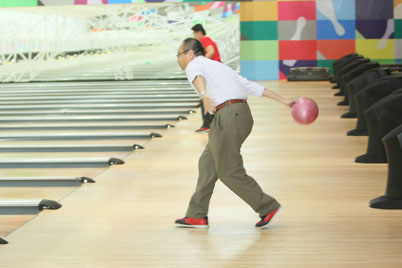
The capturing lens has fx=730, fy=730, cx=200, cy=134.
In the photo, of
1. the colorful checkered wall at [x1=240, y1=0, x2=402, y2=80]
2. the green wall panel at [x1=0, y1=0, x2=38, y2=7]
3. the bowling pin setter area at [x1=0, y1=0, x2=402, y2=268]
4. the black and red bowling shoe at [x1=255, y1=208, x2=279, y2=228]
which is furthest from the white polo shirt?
the green wall panel at [x1=0, y1=0, x2=38, y2=7]

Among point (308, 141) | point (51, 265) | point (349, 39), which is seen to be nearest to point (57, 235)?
point (51, 265)

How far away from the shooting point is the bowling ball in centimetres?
370

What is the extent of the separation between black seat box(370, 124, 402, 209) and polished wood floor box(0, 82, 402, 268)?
0.28 feet

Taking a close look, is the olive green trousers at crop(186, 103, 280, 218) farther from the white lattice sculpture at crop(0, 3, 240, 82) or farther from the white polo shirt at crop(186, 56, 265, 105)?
the white lattice sculpture at crop(0, 3, 240, 82)

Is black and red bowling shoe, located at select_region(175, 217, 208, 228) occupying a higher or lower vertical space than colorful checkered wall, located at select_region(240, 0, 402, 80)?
lower

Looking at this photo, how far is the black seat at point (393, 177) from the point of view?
429 cm

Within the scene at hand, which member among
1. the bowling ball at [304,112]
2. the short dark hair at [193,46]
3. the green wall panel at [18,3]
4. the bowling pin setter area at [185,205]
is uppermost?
the green wall panel at [18,3]

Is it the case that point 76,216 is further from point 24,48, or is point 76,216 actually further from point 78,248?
point 24,48

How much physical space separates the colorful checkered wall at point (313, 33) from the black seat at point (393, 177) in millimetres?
11376

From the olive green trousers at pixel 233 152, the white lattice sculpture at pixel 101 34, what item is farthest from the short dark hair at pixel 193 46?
the white lattice sculpture at pixel 101 34

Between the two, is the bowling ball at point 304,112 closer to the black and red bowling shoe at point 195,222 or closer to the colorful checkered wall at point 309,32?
the black and red bowling shoe at point 195,222

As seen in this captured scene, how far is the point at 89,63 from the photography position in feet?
54.3

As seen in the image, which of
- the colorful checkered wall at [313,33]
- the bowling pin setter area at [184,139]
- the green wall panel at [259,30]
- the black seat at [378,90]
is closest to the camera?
the bowling pin setter area at [184,139]

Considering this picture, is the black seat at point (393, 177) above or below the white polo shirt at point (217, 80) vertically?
below
